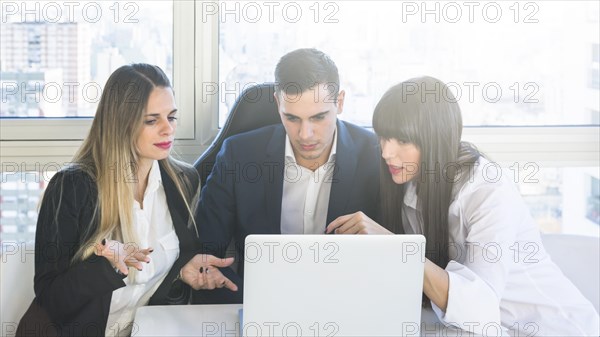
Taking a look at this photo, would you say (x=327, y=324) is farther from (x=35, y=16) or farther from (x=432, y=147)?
(x=35, y=16)

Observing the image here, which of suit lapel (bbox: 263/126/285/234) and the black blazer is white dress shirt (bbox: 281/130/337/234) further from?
the black blazer

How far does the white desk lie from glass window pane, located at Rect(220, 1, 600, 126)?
1184 mm

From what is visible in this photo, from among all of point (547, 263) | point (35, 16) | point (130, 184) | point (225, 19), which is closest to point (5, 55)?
point (35, 16)

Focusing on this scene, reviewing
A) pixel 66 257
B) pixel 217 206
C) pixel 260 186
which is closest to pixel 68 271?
pixel 66 257

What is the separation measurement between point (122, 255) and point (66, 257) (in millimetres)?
227

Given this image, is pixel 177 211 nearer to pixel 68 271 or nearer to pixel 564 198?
pixel 68 271

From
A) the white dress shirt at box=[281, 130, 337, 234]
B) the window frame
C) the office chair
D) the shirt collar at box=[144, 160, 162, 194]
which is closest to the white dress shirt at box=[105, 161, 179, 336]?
the shirt collar at box=[144, 160, 162, 194]

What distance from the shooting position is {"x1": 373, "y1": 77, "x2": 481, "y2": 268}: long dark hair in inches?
80.7

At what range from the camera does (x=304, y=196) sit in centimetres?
242

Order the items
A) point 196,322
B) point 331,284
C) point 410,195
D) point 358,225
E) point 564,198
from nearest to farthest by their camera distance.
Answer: point 331,284 < point 196,322 < point 358,225 < point 410,195 < point 564,198

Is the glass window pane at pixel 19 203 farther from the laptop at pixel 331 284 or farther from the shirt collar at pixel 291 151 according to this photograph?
the laptop at pixel 331 284

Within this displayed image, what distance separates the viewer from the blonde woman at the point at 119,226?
6.51ft

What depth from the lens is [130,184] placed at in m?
2.11

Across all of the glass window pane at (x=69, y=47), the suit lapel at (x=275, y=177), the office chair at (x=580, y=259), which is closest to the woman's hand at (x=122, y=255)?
the suit lapel at (x=275, y=177)
